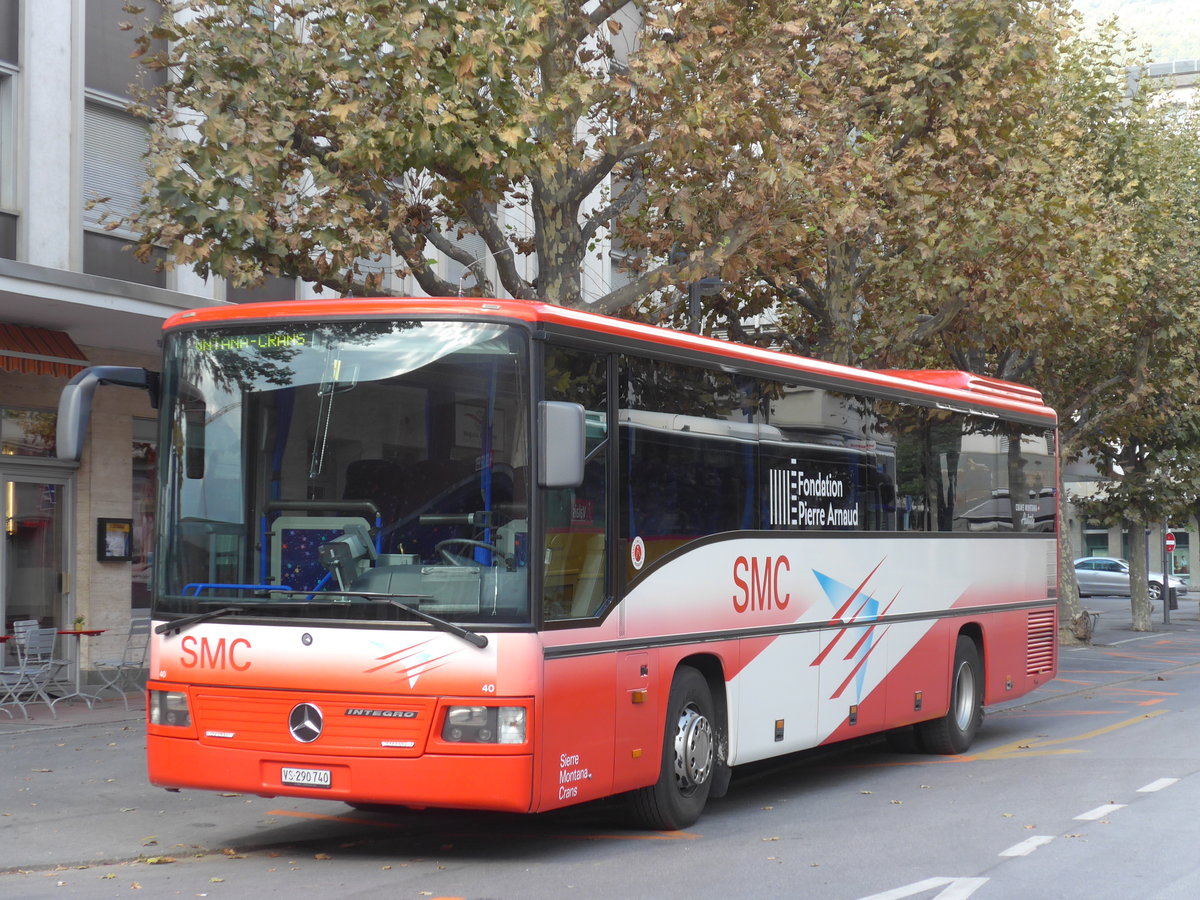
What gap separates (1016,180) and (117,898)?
1547 centimetres

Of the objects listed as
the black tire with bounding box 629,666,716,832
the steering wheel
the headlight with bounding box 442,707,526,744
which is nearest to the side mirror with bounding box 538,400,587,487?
the steering wheel

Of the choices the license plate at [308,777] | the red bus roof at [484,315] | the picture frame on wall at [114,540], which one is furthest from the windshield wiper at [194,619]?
the picture frame on wall at [114,540]

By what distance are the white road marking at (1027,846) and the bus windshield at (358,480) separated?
3.00m

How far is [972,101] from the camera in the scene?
19281 mm

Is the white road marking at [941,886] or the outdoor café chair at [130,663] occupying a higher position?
the outdoor café chair at [130,663]

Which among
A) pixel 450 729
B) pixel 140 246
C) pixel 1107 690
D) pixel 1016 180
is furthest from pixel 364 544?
pixel 1107 690

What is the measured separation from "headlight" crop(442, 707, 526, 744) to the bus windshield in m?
0.46

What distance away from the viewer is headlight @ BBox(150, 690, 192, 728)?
8.68 meters

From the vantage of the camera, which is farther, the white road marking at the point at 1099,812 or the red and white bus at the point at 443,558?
the white road marking at the point at 1099,812

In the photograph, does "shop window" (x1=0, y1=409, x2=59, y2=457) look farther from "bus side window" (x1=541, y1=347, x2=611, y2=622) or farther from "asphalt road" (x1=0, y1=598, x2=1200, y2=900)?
"bus side window" (x1=541, y1=347, x2=611, y2=622)

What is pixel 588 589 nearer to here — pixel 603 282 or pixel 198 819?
pixel 198 819

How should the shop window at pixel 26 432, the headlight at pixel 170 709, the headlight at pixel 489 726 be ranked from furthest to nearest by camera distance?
the shop window at pixel 26 432, the headlight at pixel 170 709, the headlight at pixel 489 726

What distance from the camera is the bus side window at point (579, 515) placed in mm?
8391

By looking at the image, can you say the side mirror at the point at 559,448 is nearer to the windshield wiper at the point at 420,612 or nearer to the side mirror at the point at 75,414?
the windshield wiper at the point at 420,612
